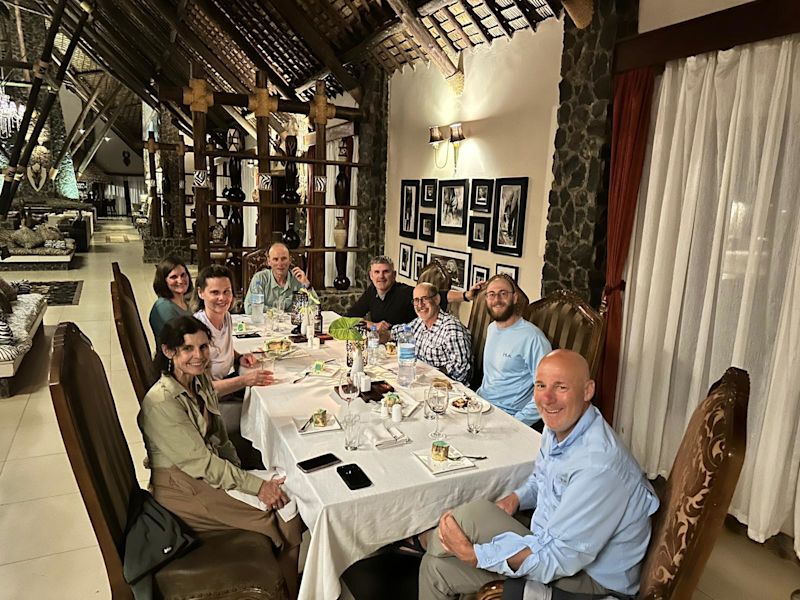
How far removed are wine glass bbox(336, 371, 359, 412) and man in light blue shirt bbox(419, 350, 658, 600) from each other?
817 mm

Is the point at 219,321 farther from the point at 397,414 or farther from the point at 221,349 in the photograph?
the point at 397,414

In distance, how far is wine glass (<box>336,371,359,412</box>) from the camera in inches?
A: 98.0

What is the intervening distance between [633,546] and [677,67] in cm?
275

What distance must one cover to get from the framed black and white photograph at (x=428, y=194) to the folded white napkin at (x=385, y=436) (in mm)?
3725

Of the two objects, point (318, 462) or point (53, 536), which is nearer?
point (318, 462)

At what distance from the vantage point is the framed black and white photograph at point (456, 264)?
510cm

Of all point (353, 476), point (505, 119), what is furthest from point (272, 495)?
point (505, 119)

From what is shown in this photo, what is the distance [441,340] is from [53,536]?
2220 millimetres

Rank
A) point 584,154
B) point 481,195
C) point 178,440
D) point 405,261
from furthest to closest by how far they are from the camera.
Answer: point 405,261 → point 481,195 → point 584,154 → point 178,440

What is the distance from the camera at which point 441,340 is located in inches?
127

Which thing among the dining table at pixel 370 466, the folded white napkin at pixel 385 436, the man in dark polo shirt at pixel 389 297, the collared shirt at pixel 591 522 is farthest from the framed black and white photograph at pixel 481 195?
the collared shirt at pixel 591 522

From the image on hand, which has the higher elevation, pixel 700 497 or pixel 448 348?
pixel 700 497

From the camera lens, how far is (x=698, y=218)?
9.97 feet

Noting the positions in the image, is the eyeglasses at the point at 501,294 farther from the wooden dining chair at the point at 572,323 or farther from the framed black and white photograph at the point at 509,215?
the framed black and white photograph at the point at 509,215
